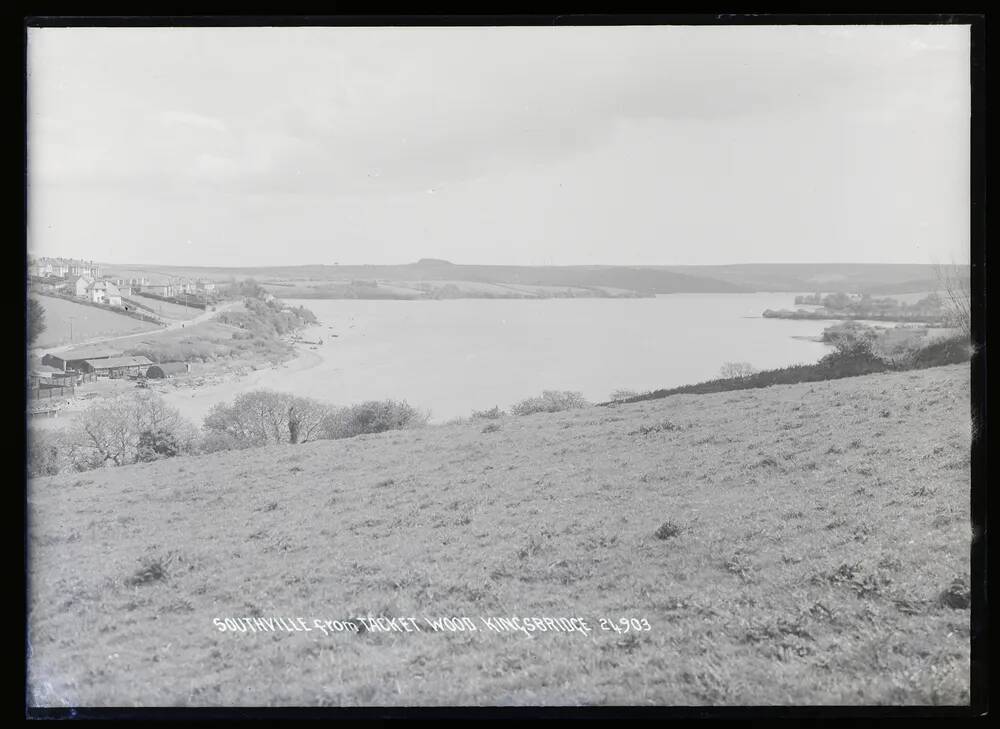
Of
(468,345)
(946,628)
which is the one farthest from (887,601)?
(468,345)

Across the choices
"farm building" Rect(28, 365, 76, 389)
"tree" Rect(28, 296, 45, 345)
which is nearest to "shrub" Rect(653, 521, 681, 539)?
"farm building" Rect(28, 365, 76, 389)

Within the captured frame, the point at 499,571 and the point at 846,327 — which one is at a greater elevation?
the point at 846,327

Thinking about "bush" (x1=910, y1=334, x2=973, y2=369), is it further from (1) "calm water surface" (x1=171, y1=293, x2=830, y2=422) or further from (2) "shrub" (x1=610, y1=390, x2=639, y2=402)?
(2) "shrub" (x1=610, y1=390, x2=639, y2=402)

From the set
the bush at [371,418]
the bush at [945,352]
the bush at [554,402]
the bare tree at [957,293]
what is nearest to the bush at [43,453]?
the bush at [371,418]

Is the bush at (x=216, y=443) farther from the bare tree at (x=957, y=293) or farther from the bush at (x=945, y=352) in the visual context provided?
the bare tree at (x=957, y=293)

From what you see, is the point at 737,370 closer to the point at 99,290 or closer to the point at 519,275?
the point at 519,275

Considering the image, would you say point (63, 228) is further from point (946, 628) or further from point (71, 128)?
point (946, 628)

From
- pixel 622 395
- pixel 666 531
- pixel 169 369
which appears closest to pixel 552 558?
pixel 666 531

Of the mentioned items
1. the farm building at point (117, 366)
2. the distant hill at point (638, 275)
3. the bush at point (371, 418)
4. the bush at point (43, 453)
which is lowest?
the bush at point (43, 453)
